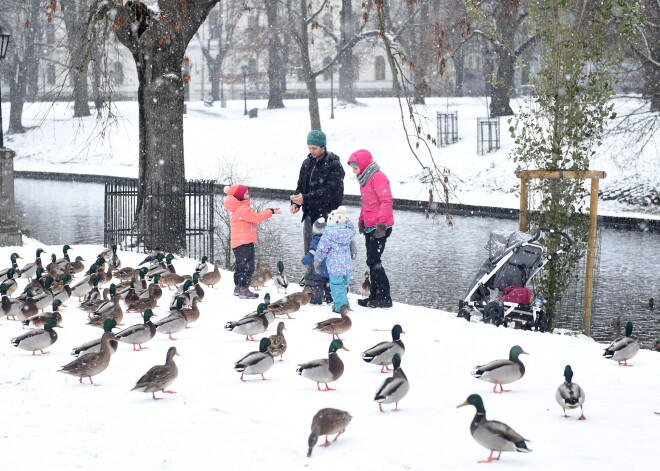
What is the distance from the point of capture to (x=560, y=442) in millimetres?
6375

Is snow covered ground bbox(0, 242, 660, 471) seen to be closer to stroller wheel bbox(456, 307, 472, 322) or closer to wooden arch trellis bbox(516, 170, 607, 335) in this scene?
stroller wheel bbox(456, 307, 472, 322)

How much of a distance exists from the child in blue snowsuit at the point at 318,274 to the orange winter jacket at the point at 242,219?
69 cm

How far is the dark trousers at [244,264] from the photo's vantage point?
39.4 ft

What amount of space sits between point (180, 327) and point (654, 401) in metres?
4.78

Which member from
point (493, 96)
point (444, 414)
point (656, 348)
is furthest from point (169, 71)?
point (493, 96)

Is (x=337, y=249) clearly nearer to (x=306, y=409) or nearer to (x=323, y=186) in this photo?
(x=323, y=186)

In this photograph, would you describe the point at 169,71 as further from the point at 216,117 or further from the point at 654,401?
the point at 216,117

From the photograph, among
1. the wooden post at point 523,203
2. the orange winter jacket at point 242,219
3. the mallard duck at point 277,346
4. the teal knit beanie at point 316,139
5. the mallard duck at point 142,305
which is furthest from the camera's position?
the wooden post at point 523,203

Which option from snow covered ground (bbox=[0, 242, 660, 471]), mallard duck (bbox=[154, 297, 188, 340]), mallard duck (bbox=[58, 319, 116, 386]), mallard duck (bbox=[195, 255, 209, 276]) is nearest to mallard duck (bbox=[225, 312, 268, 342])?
snow covered ground (bbox=[0, 242, 660, 471])

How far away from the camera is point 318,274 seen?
11742mm

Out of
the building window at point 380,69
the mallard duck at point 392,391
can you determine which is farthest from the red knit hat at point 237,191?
the building window at point 380,69

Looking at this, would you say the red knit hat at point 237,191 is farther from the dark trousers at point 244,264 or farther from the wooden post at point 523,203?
the wooden post at point 523,203

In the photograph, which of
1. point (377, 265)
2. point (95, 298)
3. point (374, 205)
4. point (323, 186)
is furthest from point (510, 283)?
point (95, 298)

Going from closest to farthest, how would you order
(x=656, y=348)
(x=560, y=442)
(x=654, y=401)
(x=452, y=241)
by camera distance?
(x=560, y=442) < (x=654, y=401) < (x=656, y=348) < (x=452, y=241)
